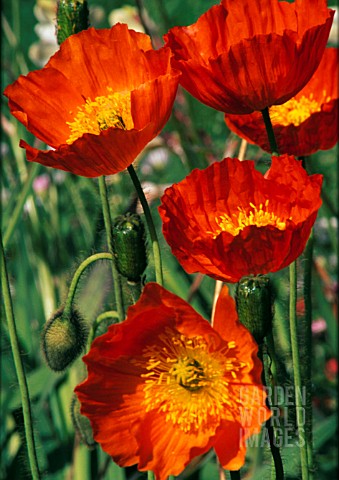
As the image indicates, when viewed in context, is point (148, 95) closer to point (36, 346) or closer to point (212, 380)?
point (212, 380)

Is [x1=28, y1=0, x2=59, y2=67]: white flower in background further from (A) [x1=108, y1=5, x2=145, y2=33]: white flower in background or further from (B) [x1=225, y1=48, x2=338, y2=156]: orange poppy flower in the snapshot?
(B) [x1=225, y1=48, x2=338, y2=156]: orange poppy flower

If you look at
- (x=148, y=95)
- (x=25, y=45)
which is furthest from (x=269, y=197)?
(x=25, y=45)

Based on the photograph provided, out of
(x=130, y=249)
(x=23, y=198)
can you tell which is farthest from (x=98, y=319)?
(x=23, y=198)

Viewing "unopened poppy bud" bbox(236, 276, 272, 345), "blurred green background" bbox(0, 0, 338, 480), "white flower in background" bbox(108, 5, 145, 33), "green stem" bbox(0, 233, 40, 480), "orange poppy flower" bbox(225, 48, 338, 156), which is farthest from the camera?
"white flower in background" bbox(108, 5, 145, 33)

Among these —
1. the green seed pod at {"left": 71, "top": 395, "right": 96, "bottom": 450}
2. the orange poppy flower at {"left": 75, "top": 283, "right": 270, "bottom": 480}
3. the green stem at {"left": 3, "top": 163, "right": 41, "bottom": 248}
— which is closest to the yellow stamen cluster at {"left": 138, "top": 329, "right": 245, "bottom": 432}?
the orange poppy flower at {"left": 75, "top": 283, "right": 270, "bottom": 480}

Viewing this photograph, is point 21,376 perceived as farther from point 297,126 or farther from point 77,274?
point 297,126

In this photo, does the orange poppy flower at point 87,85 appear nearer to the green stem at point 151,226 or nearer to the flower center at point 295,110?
the green stem at point 151,226
